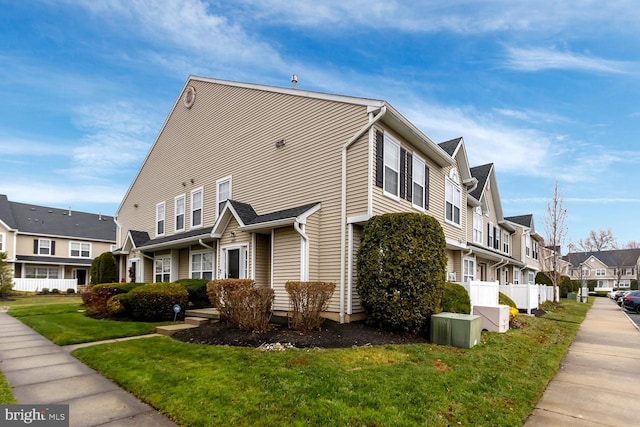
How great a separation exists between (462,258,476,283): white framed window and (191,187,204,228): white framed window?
12.6m

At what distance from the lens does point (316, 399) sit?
501 centimetres

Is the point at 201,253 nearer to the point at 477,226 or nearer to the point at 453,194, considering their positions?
the point at 453,194

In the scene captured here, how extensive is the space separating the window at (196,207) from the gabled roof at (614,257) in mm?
71405

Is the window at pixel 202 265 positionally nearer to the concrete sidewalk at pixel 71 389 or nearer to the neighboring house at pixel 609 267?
the concrete sidewalk at pixel 71 389

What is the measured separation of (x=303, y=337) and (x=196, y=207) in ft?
37.2

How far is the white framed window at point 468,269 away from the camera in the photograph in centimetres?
1818

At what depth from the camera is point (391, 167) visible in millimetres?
11758

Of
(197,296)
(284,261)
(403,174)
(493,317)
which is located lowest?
(493,317)

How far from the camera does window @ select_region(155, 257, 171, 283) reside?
1914cm

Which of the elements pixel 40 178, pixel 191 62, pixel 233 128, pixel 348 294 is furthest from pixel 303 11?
pixel 40 178

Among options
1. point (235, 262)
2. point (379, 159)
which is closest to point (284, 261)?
point (235, 262)

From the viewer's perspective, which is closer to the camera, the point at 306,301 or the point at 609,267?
the point at 306,301

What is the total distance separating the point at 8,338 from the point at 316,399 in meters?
9.43

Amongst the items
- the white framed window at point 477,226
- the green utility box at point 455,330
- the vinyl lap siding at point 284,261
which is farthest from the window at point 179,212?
the white framed window at point 477,226
